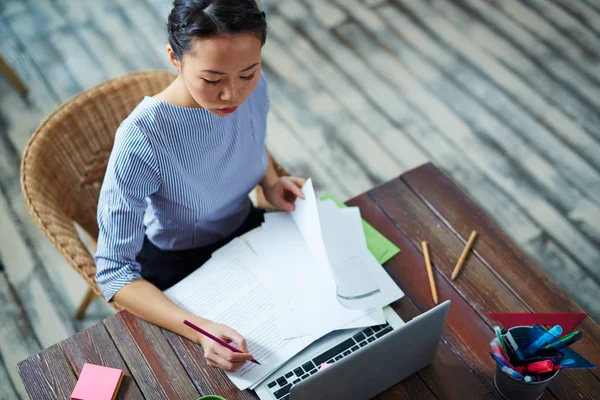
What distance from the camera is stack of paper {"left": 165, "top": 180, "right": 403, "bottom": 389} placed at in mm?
1312

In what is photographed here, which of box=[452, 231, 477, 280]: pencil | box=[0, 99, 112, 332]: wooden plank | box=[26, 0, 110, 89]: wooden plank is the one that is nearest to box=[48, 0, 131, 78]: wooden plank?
box=[26, 0, 110, 89]: wooden plank

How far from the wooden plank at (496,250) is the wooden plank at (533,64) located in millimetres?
1448

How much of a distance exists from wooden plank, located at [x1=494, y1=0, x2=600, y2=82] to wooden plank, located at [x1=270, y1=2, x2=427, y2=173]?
870 millimetres

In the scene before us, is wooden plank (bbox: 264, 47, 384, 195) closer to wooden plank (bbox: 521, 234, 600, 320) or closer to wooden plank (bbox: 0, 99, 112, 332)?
wooden plank (bbox: 521, 234, 600, 320)

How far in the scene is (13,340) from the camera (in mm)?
2266

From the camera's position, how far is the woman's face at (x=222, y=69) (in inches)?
45.9

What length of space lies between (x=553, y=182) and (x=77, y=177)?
1920mm

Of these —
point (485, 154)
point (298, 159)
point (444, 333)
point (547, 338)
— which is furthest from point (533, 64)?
point (547, 338)

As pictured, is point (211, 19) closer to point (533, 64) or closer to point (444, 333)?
point (444, 333)

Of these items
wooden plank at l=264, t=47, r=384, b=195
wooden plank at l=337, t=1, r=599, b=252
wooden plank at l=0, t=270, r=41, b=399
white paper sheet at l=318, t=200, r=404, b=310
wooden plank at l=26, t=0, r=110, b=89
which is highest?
white paper sheet at l=318, t=200, r=404, b=310

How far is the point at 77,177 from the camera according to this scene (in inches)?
66.9

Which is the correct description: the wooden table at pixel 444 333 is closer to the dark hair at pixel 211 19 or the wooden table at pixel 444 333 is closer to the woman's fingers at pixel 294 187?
the woman's fingers at pixel 294 187

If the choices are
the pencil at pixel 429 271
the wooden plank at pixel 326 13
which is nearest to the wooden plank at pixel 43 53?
the wooden plank at pixel 326 13

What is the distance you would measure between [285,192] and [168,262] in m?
0.35
